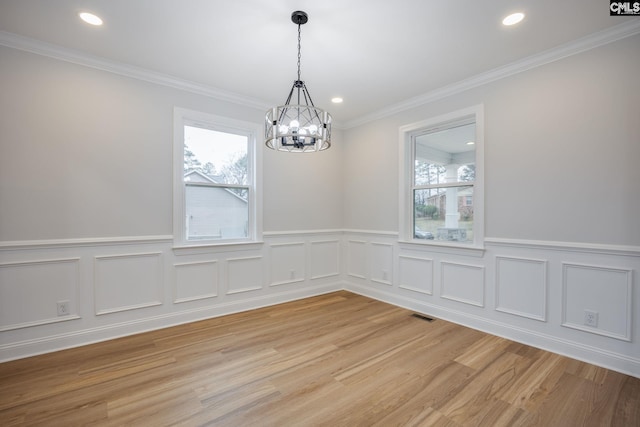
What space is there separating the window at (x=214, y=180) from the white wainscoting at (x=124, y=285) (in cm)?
22

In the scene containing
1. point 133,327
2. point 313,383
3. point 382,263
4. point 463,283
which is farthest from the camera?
point 382,263

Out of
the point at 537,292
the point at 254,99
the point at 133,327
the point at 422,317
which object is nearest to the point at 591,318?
the point at 537,292

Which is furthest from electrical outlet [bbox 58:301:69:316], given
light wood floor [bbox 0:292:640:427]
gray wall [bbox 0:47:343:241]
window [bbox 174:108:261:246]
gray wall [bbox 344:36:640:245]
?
gray wall [bbox 344:36:640:245]

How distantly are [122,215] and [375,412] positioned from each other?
9.54 feet

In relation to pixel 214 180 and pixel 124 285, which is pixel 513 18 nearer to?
pixel 214 180

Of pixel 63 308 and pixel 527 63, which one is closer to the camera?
pixel 63 308

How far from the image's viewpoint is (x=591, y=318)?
264 centimetres

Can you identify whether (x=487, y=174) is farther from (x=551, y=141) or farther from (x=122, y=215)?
(x=122, y=215)

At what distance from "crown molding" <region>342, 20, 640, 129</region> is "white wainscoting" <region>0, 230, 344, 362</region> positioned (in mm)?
2377

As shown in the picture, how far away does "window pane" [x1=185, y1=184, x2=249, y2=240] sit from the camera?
3652mm

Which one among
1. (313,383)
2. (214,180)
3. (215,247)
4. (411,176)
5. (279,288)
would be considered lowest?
(313,383)

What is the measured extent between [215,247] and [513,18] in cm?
359

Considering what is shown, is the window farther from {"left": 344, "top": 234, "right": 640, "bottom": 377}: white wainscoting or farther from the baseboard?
{"left": 344, "top": 234, "right": 640, "bottom": 377}: white wainscoting

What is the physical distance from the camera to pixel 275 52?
2.85 m
